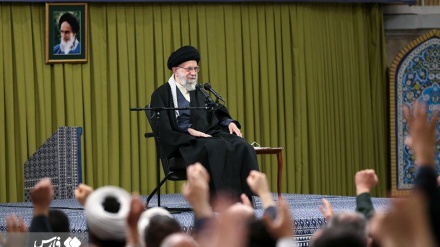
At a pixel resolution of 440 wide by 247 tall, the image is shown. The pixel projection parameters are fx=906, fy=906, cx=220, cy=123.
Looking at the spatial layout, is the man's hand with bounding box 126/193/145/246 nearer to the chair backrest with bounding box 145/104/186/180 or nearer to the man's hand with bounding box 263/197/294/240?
the man's hand with bounding box 263/197/294/240

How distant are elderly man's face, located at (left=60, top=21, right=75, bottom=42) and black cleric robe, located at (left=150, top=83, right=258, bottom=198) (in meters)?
3.02

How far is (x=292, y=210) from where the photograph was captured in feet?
23.6

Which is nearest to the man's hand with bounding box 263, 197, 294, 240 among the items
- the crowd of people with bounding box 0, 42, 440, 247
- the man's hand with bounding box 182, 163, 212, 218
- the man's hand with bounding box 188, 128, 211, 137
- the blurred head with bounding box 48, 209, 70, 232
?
the crowd of people with bounding box 0, 42, 440, 247

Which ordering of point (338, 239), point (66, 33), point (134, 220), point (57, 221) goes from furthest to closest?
1. point (66, 33)
2. point (57, 221)
3. point (134, 220)
4. point (338, 239)

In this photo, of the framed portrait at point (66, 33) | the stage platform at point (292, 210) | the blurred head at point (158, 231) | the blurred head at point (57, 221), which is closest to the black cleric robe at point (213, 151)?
the stage platform at point (292, 210)

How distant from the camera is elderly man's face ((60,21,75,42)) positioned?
31.9 ft

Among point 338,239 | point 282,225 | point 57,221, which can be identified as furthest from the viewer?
point 57,221

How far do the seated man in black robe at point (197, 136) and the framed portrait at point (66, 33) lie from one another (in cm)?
288

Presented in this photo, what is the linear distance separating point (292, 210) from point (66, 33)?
378 centimetres

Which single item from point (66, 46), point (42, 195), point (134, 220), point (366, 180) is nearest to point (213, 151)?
point (66, 46)

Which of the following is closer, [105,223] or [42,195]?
[105,223]

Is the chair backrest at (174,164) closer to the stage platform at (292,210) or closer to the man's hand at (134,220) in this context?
the stage platform at (292,210)

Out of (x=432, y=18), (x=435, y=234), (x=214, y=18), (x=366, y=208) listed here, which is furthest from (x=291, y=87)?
(x=435, y=234)

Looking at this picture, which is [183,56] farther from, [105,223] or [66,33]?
[105,223]
